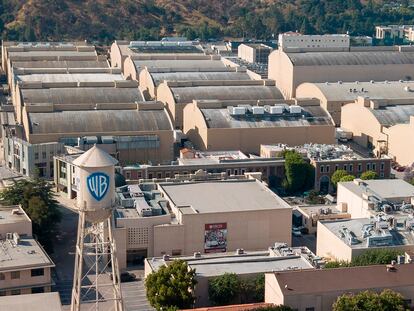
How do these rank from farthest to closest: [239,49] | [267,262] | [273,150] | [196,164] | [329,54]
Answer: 1. [239,49]
2. [329,54]
3. [273,150]
4. [196,164]
5. [267,262]

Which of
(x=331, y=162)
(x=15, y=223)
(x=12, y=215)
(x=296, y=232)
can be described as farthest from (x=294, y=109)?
(x=15, y=223)

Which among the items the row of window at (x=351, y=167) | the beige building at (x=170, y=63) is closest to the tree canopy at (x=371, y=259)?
the row of window at (x=351, y=167)

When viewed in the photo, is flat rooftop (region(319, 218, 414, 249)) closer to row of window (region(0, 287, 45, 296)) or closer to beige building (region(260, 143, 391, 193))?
beige building (region(260, 143, 391, 193))

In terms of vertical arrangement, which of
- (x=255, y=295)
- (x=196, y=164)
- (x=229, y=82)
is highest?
(x=229, y=82)

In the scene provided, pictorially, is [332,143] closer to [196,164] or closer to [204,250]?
[196,164]

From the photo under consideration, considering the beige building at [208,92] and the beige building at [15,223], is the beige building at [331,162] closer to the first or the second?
the beige building at [208,92]

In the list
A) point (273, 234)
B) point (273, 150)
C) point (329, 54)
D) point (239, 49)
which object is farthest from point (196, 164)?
point (239, 49)
